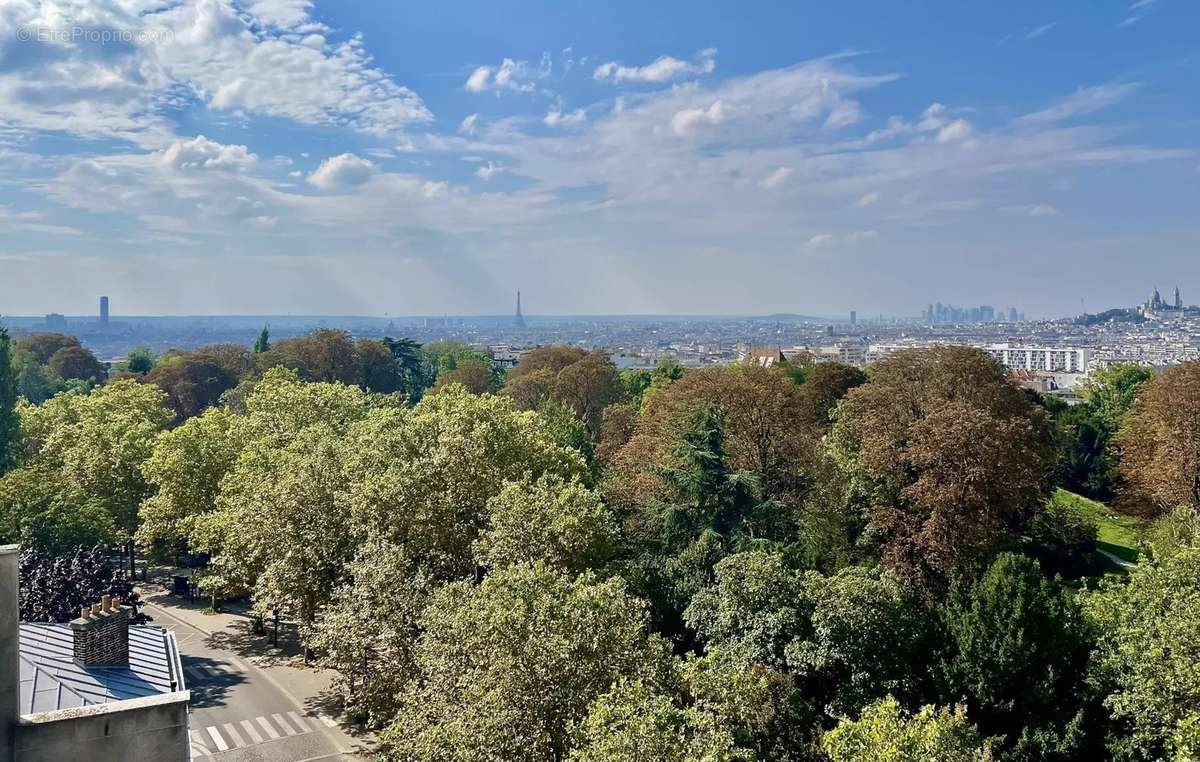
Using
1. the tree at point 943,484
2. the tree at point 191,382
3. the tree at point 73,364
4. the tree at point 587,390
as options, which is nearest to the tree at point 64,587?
the tree at point 943,484

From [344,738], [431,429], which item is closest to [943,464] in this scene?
[431,429]

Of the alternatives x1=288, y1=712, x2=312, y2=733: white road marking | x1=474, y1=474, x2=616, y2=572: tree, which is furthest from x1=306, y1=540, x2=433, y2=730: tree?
x1=288, y1=712, x2=312, y2=733: white road marking

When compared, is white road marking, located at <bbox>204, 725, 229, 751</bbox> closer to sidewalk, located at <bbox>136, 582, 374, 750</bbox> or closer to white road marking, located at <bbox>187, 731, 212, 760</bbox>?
white road marking, located at <bbox>187, 731, 212, 760</bbox>

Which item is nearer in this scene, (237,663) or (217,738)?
(217,738)

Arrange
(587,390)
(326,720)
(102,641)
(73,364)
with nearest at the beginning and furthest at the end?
(102,641) < (326,720) < (587,390) < (73,364)

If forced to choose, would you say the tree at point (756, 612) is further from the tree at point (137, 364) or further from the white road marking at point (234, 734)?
the tree at point (137, 364)

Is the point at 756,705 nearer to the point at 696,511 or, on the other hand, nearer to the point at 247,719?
the point at 696,511

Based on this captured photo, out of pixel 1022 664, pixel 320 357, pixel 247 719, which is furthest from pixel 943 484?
pixel 320 357
